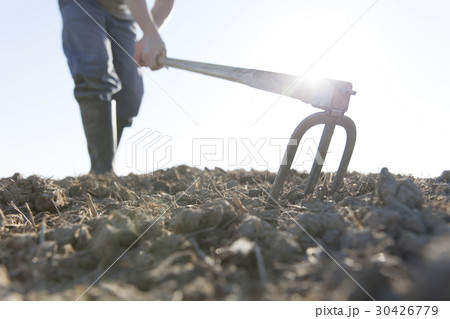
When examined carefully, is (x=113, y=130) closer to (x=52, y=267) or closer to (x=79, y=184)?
(x=79, y=184)

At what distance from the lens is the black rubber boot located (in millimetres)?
2676

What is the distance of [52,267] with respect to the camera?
2.73 feet

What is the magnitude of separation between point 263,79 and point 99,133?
5.22 ft

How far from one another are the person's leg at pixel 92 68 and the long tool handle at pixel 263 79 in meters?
0.78

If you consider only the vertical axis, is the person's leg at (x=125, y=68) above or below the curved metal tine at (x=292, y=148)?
above

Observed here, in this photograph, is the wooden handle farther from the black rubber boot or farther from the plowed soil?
the black rubber boot

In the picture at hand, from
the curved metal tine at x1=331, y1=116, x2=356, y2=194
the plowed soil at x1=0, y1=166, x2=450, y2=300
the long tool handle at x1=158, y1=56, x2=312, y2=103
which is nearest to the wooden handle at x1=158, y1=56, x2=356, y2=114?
the long tool handle at x1=158, y1=56, x2=312, y2=103

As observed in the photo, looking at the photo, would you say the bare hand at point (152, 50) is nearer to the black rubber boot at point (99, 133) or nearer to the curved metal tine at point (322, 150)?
the black rubber boot at point (99, 133)

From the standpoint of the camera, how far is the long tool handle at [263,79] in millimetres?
1639

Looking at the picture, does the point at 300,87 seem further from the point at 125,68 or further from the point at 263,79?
the point at 125,68

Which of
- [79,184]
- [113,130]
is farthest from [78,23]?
[79,184]

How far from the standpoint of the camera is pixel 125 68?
3.15m

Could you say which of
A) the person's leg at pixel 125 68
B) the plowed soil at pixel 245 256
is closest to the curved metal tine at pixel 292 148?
the plowed soil at pixel 245 256

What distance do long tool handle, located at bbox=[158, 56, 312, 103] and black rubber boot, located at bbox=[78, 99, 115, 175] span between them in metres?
0.89
